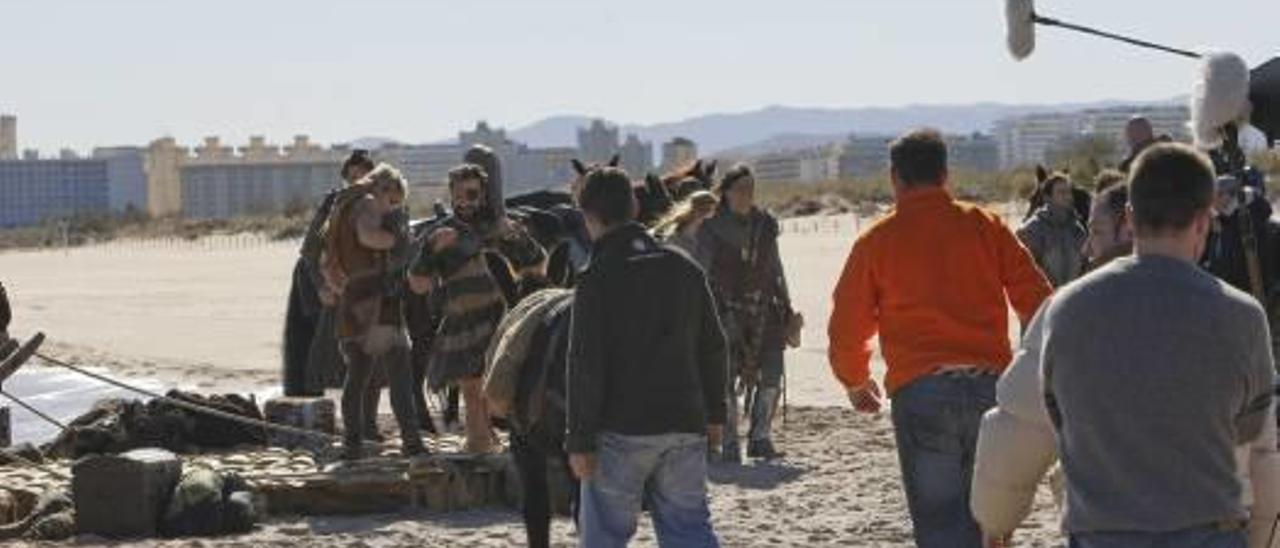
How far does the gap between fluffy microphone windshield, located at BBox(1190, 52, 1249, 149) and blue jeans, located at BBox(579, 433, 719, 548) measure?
1.65m

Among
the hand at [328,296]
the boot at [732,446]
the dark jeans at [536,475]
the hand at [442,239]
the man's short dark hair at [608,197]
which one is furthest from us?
the boot at [732,446]

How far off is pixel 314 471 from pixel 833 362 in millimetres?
4434

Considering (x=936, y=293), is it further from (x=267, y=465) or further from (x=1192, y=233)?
(x=267, y=465)

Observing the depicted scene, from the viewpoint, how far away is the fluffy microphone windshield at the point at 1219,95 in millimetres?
6824

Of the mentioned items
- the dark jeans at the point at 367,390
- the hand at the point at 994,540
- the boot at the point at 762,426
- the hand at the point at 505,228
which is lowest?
the boot at the point at 762,426

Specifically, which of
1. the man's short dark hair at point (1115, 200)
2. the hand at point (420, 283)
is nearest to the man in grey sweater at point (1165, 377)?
the man's short dark hair at point (1115, 200)

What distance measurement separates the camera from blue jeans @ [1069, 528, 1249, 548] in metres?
4.62

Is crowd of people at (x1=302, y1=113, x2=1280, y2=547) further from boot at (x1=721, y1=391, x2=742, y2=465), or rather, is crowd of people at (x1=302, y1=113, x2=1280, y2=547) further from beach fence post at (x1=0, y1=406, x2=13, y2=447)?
beach fence post at (x1=0, y1=406, x2=13, y2=447)

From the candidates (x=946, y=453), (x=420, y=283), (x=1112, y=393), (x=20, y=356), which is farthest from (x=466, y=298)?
(x=1112, y=393)

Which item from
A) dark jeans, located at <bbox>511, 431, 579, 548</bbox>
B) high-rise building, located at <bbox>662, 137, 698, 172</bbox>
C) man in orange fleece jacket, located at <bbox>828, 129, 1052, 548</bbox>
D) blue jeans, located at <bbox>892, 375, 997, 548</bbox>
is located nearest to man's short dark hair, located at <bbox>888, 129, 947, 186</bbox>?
man in orange fleece jacket, located at <bbox>828, 129, 1052, 548</bbox>

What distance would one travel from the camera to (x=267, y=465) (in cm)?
1134

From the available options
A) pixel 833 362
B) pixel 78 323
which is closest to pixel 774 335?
pixel 833 362

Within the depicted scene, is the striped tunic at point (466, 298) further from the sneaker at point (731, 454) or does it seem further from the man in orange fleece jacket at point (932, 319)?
the man in orange fleece jacket at point (932, 319)

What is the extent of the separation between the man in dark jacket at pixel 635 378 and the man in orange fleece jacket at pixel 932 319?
0.43m
